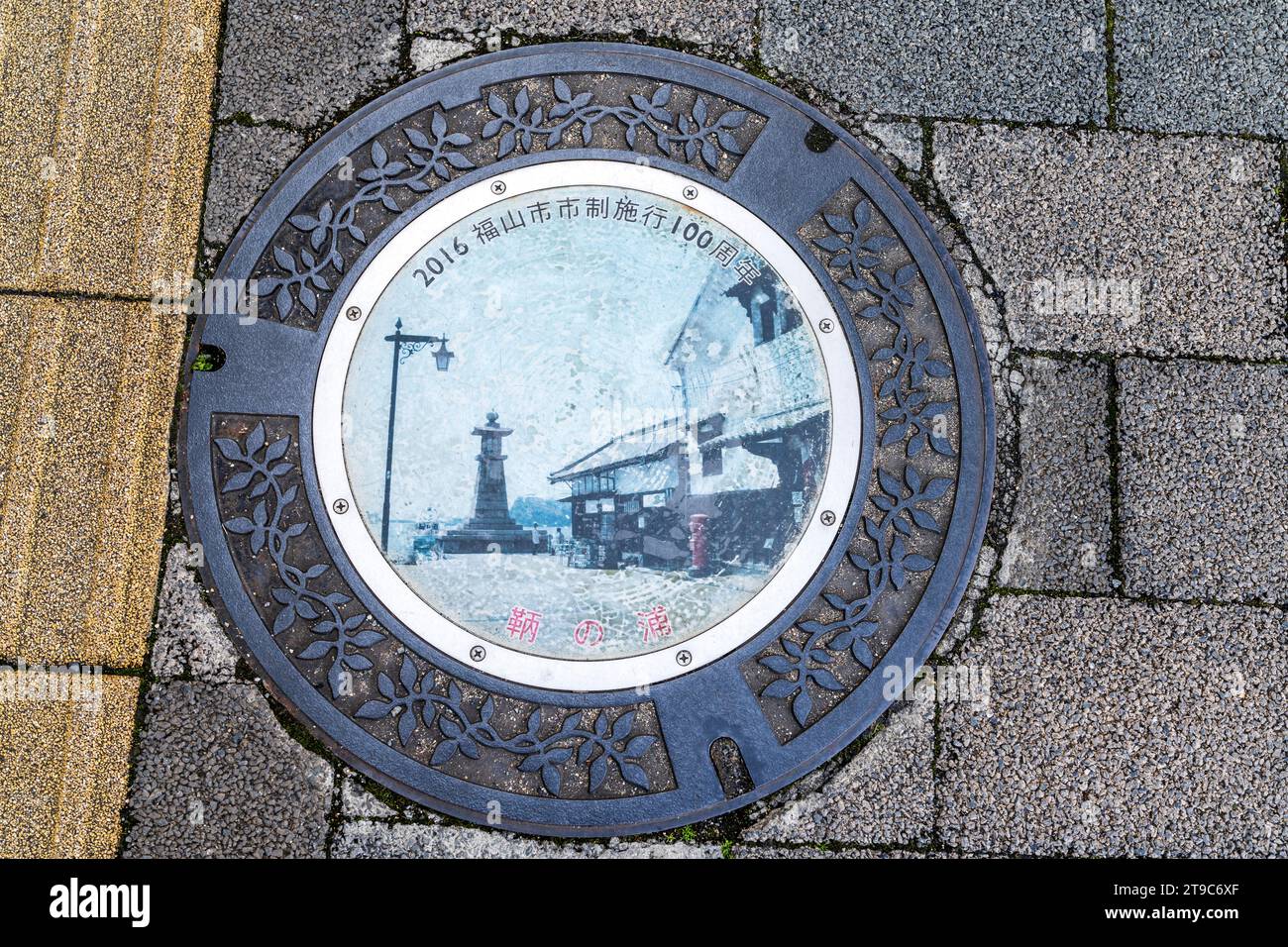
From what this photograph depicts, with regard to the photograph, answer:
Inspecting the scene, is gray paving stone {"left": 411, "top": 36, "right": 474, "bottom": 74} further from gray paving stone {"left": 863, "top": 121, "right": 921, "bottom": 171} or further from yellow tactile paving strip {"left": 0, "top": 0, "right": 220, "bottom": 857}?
gray paving stone {"left": 863, "top": 121, "right": 921, "bottom": 171}

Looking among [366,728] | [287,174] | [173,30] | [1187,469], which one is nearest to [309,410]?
[287,174]

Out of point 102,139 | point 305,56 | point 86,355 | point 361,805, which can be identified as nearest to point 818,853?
point 361,805

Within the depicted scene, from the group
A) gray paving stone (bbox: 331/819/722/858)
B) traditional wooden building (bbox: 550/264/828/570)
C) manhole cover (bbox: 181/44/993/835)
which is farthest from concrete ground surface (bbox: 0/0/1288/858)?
traditional wooden building (bbox: 550/264/828/570)

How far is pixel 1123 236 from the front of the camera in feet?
9.75

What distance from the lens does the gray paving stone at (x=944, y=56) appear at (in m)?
3.00

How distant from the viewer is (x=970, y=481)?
2.80 m

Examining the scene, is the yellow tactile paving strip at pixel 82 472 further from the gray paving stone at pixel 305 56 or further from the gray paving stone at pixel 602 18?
the gray paving stone at pixel 602 18

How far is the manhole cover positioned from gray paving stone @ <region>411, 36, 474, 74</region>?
0.15 m

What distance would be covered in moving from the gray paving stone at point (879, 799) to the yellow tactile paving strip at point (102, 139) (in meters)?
2.52

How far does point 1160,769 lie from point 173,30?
3883 mm

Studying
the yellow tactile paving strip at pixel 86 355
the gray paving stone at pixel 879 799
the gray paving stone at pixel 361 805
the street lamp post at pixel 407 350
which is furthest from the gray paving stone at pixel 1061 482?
the yellow tactile paving strip at pixel 86 355

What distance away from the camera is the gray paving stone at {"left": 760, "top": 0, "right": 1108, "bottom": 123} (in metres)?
3.00

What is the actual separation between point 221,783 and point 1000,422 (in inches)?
102

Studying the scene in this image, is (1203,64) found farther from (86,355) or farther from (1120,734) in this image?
(86,355)
